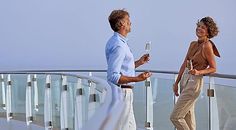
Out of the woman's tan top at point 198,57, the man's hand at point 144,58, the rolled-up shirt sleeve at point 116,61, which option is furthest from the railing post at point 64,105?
the rolled-up shirt sleeve at point 116,61

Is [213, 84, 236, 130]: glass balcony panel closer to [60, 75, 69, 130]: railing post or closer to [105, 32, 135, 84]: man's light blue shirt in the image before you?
[105, 32, 135, 84]: man's light blue shirt

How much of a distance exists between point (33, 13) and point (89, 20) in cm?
216

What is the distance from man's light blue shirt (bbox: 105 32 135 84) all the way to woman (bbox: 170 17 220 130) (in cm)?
95

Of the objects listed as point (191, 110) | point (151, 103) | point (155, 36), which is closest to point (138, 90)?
point (151, 103)

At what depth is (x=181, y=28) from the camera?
57.6ft

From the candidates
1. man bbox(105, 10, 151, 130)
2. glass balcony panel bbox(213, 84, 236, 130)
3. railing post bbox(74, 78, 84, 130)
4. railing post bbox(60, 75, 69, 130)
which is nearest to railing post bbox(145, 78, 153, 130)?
railing post bbox(60, 75, 69, 130)

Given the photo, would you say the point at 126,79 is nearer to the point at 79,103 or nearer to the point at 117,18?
the point at 117,18

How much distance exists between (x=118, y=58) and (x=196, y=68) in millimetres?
1267

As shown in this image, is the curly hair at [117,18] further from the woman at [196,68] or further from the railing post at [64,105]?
the railing post at [64,105]

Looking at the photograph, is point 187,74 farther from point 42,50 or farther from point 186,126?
point 42,50

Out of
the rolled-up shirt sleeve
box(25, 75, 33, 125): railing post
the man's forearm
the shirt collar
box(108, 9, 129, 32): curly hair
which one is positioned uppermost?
box(108, 9, 129, 32): curly hair

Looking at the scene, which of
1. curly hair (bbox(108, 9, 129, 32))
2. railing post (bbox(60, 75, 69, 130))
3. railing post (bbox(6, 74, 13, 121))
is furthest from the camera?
railing post (bbox(6, 74, 13, 121))

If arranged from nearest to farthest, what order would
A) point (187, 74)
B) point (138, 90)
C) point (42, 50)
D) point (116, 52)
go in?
point (116, 52), point (187, 74), point (138, 90), point (42, 50)

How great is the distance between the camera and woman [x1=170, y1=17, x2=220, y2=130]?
134 inches
